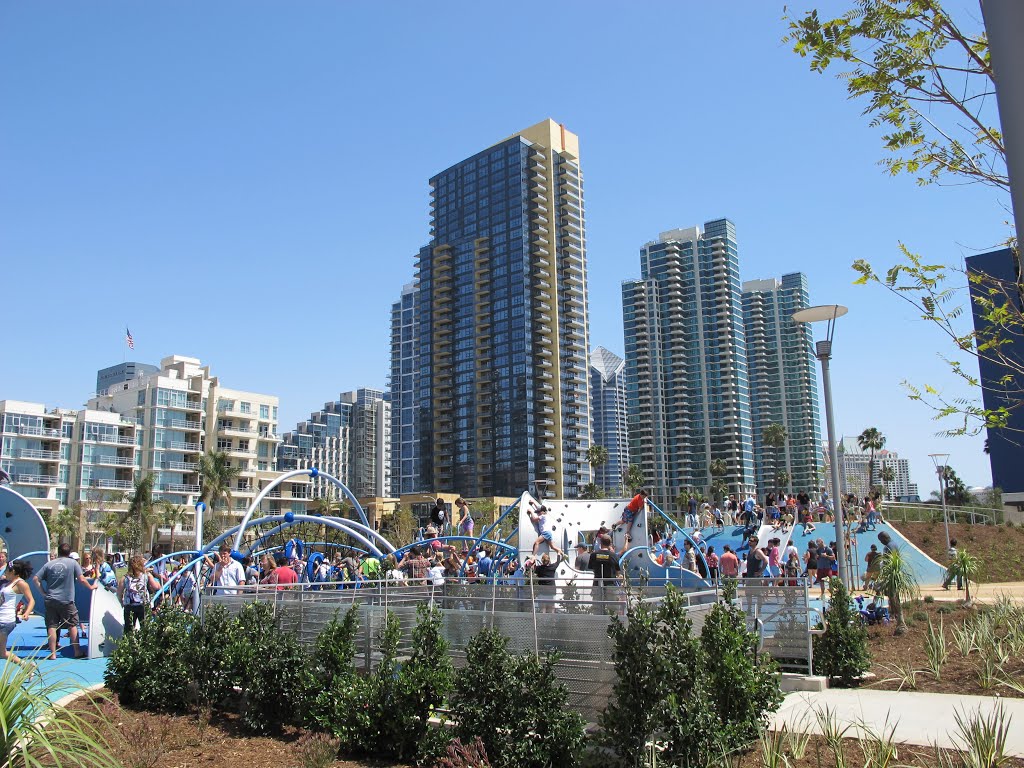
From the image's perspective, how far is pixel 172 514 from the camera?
6788 centimetres

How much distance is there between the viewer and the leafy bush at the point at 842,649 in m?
10.3

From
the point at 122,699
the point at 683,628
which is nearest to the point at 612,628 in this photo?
the point at 683,628

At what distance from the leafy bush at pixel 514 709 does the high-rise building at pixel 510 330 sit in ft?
314

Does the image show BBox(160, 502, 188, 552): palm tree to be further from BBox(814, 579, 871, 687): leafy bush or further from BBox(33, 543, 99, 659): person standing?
BBox(814, 579, 871, 687): leafy bush

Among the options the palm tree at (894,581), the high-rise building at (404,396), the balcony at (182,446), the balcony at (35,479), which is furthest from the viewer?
the high-rise building at (404,396)

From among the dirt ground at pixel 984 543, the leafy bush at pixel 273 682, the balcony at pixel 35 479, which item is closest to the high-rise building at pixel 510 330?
the balcony at pixel 35 479

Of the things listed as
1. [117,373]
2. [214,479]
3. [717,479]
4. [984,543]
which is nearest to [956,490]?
[717,479]

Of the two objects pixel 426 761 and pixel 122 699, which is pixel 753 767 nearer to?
pixel 426 761

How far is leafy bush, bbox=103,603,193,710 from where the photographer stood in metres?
10.6

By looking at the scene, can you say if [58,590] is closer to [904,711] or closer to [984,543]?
[904,711]

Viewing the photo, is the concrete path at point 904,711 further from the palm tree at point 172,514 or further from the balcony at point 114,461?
the balcony at point 114,461

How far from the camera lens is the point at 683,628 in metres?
6.91

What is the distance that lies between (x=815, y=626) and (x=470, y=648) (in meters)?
6.26

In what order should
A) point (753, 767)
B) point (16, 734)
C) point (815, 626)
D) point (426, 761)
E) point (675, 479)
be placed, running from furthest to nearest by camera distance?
point (675, 479) < point (815, 626) < point (426, 761) < point (753, 767) < point (16, 734)
